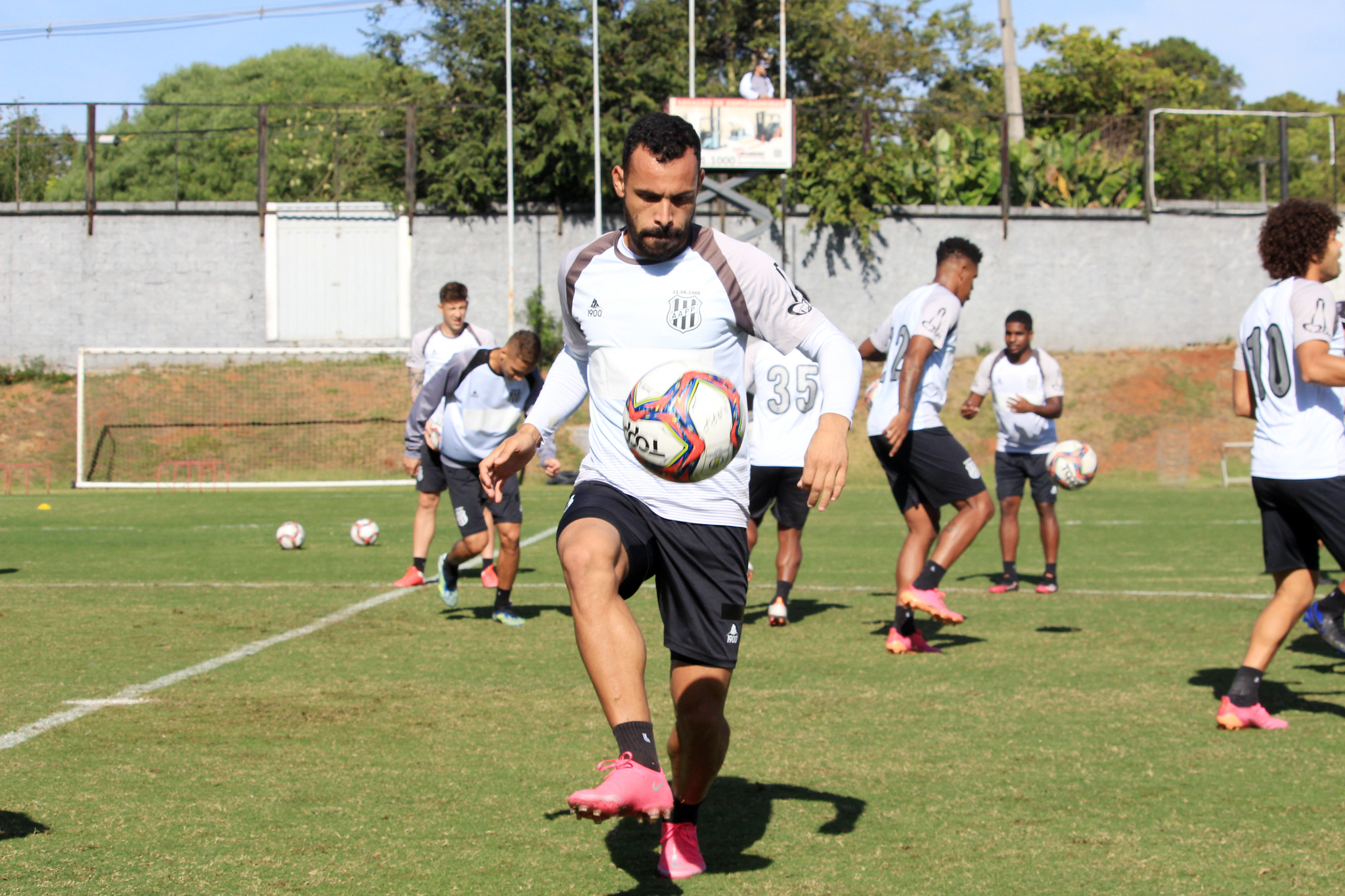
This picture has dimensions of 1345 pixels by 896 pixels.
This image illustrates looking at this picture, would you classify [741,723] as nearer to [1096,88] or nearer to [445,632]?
[445,632]

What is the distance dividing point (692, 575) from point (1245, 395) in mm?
3516

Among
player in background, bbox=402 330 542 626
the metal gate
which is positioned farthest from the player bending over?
the metal gate

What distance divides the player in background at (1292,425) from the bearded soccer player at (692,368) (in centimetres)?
278

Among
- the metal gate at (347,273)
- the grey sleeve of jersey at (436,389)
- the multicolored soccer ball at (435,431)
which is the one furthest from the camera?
the metal gate at (347,273)

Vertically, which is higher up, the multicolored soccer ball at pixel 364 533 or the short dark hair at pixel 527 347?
the short dark hair at pixel 527 347

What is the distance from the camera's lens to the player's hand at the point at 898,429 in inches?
282

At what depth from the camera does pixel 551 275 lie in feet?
101

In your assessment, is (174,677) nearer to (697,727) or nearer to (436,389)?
(436,389)

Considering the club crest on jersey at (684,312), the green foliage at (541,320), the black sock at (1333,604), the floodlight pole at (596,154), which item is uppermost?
the floodlight pole at (596,154)

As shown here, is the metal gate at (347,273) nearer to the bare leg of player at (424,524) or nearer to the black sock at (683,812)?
the bare leg of player at (424,524)

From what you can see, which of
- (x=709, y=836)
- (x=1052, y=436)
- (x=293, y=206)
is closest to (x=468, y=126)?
(x=293, y=206)

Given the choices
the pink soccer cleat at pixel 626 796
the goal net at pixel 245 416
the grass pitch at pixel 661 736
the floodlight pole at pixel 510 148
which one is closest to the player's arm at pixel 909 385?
the grass pitch at pixel 661 736

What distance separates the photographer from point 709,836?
4.17 metres

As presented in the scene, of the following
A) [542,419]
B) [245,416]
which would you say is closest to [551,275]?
[245,416]
